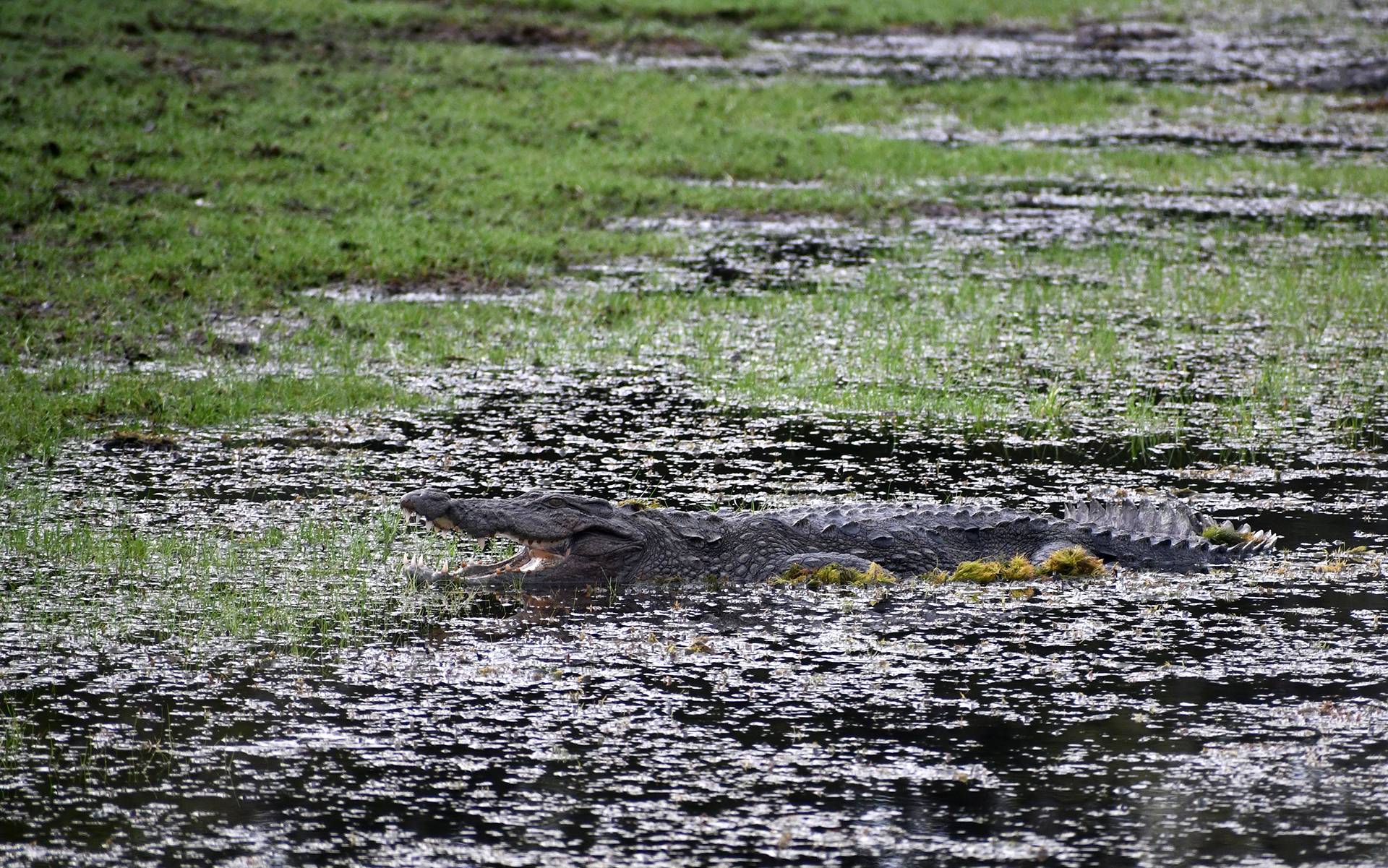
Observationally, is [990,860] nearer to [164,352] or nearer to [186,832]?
[186,832]

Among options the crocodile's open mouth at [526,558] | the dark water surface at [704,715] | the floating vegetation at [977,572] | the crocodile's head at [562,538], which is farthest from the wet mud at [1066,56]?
the dark water surface at [704,715]

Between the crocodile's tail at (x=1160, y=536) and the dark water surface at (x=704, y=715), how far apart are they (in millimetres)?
170

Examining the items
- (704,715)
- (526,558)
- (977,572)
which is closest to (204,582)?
(526,558)

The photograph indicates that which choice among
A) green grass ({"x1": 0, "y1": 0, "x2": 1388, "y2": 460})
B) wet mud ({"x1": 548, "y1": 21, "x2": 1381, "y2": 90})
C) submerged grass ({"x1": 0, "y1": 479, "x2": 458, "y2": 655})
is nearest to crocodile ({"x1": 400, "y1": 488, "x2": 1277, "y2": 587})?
submerged grass ({"x1": 0, "y1": 479, "x2": 458, "y2": 655})

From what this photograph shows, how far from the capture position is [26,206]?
1405 cm

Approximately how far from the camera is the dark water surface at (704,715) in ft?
17.2

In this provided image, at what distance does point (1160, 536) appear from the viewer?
8164 mm

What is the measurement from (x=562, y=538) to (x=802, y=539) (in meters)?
1.16

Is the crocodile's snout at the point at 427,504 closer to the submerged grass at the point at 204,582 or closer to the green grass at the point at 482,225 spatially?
the submerged grass at the point at 204,582

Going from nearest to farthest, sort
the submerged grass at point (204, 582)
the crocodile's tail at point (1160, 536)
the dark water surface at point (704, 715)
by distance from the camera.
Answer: the dark water surface at point (704, 715)
the submerged grass at point (204, 582)
the crocodile's tail at point (1160, 536)

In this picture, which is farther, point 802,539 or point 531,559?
point 802,539

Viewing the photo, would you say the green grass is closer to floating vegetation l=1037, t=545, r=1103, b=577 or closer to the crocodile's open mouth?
floating vegetation l=1037, t=545, r=1103, b=577

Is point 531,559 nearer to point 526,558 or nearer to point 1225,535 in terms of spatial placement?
point 526,558

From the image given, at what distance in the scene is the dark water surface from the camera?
17.2ft
